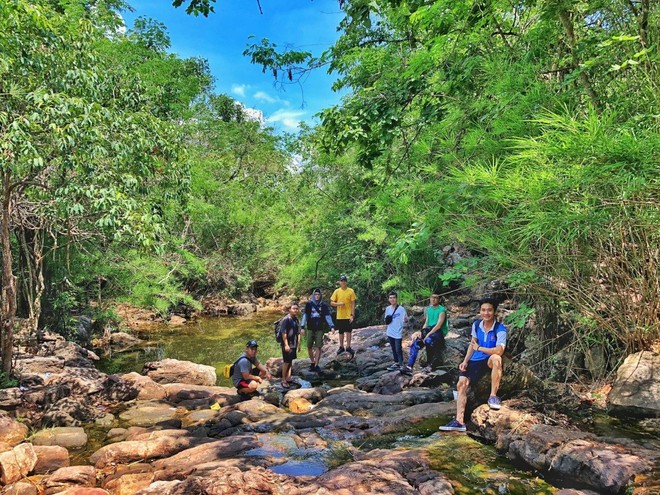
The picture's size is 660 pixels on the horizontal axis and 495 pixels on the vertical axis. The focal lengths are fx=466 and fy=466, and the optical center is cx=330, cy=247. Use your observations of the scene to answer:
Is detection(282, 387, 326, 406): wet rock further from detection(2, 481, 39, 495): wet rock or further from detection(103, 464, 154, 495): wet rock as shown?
detection(2, 481, 39, 495): wet rock

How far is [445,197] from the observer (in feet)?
22.6

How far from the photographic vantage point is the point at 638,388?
5.66 m

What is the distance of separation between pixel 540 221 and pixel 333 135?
8.71 feet

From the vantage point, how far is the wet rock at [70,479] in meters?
5.14

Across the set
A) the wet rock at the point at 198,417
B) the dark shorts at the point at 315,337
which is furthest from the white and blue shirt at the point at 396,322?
the wet rock at the point at 198,417

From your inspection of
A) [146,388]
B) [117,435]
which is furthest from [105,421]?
[146,388]

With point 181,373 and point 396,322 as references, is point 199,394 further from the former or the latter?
point 396,322

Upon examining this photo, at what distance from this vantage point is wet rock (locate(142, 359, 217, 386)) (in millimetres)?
10539

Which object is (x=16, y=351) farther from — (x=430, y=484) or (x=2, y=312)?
(x=430, y=484)

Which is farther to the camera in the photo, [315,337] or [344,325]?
Result: [344,325]

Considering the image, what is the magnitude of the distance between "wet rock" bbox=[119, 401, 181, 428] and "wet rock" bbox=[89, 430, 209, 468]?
1234 mm

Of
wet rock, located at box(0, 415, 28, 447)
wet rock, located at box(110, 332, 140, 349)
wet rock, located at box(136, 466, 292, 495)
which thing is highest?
wet rock, located at box(110, 332, 140, 349)

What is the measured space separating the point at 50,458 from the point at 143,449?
44.2 inches

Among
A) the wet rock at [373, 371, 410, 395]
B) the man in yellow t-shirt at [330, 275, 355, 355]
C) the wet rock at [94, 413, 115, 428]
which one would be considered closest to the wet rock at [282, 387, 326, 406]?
the wet rock at [373, 371, 410, 395]
